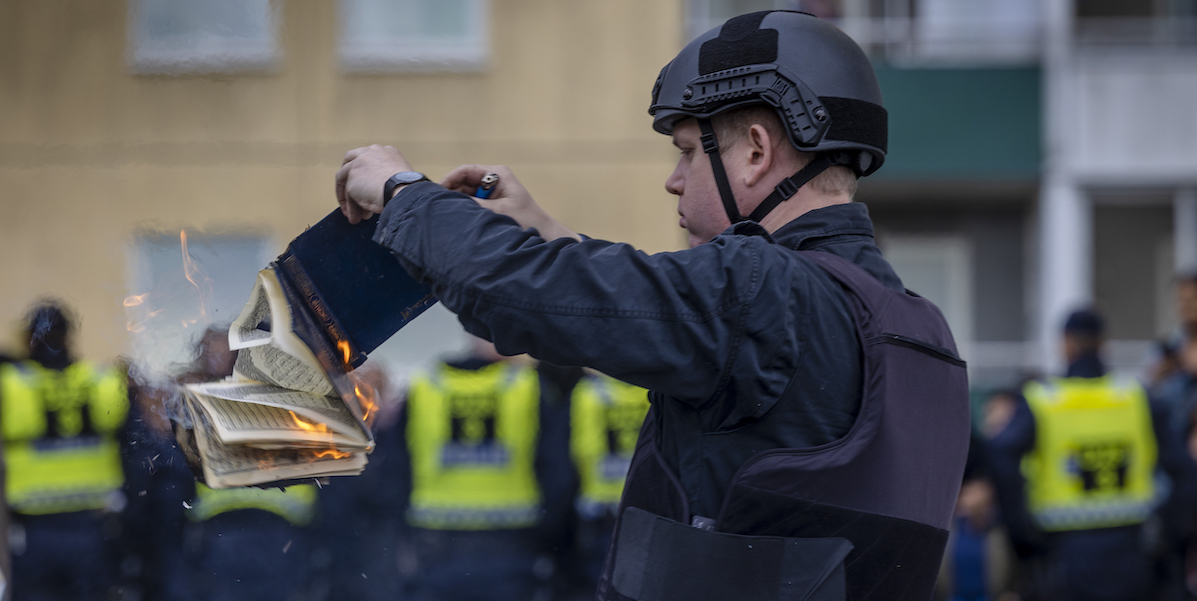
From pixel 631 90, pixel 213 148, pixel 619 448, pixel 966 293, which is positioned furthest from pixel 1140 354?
pixel 213 148

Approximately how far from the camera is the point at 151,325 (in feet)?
6.10

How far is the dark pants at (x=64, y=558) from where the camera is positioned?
15.8ft

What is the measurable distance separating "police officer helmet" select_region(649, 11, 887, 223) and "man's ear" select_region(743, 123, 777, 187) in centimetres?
3

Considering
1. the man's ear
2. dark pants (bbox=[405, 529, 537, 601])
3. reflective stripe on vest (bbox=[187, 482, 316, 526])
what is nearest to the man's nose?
the man's ear

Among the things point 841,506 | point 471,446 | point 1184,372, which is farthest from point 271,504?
point 1184,372

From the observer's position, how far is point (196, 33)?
2191mm

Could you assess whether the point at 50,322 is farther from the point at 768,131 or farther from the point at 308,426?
the point at 768,131

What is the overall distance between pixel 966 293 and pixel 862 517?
9.84 meters

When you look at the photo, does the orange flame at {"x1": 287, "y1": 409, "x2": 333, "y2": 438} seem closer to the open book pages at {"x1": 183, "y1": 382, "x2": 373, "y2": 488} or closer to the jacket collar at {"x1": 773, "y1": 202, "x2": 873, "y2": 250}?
the open book pages at {"x1": 183, "y1": 382, "x2": 373, "y2": 488}

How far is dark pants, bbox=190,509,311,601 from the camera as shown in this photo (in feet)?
8.41

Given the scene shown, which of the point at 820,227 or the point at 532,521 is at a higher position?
the point at 820,227

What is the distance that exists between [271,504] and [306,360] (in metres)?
2.85

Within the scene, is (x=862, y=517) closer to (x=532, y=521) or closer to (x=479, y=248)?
(x=479, y=248)

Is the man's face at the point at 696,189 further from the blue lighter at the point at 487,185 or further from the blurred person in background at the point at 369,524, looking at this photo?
the blurred person in background at the point at 369,524
